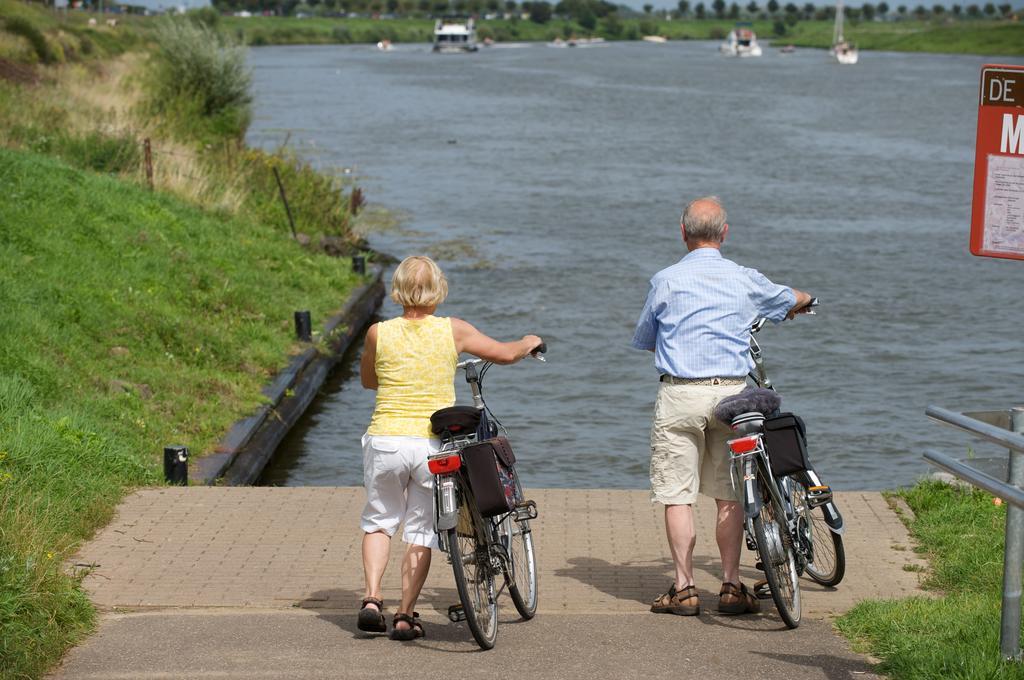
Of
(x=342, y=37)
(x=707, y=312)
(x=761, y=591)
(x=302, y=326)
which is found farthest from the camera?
(x=342, y=37)

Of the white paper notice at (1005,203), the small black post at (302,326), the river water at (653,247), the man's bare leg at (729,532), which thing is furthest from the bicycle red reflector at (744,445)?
the small black post at (302,326)

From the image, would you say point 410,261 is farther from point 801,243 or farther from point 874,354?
point 801,243

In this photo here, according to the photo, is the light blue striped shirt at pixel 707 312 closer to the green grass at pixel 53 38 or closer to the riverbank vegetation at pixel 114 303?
the riverbank vegetation at pixel 114 303

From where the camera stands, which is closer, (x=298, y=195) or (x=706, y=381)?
(x=706, y=381)

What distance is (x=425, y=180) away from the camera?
130 feet

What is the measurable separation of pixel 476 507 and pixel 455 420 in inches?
14.9

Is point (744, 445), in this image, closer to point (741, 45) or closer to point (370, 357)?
point (370, 357)

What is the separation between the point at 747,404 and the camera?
20.7 ft

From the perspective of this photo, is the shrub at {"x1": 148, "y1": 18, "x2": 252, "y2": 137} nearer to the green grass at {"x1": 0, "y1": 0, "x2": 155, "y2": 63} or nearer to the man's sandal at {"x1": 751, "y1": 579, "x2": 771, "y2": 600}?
the green grass at {"x1": 0, "y1": 0, "x2": 155, "y2": 63}

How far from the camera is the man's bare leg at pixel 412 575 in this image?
6.18 m

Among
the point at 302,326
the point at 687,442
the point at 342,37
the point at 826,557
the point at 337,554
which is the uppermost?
the point at 687,442

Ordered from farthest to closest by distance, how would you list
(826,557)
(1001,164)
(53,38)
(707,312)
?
(53,38)
(826,557)
(707,312)
(1001,164)

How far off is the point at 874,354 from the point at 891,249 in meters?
9.38

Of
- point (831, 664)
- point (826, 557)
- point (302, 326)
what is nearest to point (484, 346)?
point (831, 664)
